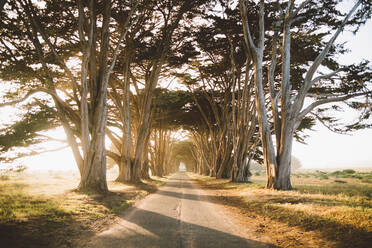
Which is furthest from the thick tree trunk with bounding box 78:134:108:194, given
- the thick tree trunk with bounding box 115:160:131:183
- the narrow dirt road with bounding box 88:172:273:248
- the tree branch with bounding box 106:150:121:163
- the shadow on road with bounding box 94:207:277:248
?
the thick tree trunk with bounding box 115:160:131:183

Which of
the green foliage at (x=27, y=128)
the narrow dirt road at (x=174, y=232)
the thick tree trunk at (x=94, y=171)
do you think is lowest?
the narrow dirt road at (x=174, y=232)

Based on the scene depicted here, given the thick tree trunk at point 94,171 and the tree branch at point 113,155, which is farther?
the tree branch at point 113,155

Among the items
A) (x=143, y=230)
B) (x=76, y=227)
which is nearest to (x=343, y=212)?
(x=143, y=230)

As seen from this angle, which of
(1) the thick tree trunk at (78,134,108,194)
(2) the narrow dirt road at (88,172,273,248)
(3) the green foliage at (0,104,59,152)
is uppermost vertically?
(3) the green foliage at (0,104,59,152)

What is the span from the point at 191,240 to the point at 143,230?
1.09 meters

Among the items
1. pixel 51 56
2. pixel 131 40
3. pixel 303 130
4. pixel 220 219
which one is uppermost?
pixel 131 40

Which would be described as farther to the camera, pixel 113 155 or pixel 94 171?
pixel 113 155

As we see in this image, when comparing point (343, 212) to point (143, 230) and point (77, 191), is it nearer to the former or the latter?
point (143, 230)

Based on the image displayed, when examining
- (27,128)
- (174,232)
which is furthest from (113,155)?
(174,232)

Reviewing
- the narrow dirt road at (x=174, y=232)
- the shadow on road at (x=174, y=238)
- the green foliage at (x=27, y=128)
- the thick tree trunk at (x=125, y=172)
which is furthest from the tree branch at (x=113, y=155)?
the shadow on road at (x=174, y=238)

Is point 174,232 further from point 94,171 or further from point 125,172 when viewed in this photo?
point 125,172

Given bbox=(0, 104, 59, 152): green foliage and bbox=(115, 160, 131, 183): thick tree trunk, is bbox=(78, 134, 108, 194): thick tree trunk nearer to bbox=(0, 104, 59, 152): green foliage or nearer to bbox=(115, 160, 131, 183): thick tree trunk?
bbox=(0, 104, 59, 152): green foliage

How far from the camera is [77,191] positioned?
340 inches

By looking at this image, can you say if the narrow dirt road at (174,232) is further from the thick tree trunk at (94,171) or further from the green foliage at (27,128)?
the green foliage at (27,128)
